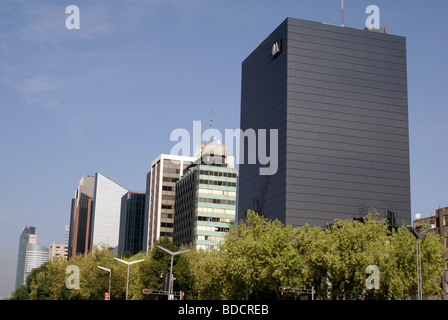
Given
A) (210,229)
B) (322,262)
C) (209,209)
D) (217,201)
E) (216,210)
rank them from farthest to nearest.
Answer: (217,201), (216,210), (209,209), (210,229), (322,262)

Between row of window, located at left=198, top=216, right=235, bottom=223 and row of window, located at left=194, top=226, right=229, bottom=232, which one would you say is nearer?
row of window, located at left=194, top=226, right=229, bottom=232

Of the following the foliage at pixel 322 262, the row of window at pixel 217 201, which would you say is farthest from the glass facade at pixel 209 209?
the foliage at pixel 322 262

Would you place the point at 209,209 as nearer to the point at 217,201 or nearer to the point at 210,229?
the point at 217,201

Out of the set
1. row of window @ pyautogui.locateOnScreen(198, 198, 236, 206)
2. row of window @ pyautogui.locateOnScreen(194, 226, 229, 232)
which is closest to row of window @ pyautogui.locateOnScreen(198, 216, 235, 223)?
row of window @ pyautogui.locateOnScreen(194, 226, 229, 232)

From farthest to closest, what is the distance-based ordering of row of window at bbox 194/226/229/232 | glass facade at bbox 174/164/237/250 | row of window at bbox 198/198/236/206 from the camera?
row of window at bbox 198/198/236/206 < glass facade at bbox 174/164/237/250 < row of window at bbox 194/226/229/232

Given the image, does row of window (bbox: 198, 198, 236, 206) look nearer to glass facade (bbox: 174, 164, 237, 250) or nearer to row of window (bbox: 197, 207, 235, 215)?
glass facade (bbox: 174, 164, 237, 250)

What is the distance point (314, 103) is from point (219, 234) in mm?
54613

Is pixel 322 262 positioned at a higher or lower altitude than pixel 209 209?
lower

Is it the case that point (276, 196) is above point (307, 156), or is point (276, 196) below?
below

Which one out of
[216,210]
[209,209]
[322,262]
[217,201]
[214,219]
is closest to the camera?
[322,262]

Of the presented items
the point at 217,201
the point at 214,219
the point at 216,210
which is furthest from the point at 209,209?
Answer: the point at 217,201
